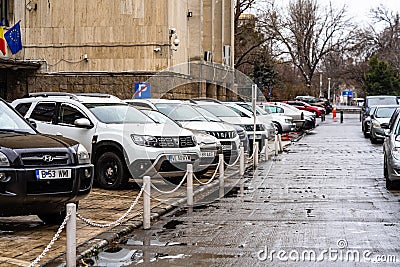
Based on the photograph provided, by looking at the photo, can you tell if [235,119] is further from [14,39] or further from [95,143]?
[95,143]

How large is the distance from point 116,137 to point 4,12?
59.9 ft

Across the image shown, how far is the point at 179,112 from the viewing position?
61.2ft

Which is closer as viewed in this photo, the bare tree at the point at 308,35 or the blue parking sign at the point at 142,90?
the blue parking sign at the point at 142,90

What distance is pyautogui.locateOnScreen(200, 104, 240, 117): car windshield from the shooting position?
2272cm

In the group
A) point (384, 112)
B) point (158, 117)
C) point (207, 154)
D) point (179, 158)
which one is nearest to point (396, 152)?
point (207, 154)

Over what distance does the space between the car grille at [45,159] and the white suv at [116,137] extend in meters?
4.54

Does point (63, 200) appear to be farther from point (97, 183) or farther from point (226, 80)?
point (226, 80)

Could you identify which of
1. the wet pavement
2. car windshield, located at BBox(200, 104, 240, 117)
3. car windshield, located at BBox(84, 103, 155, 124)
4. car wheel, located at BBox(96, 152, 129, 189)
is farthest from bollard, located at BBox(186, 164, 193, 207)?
car windshield, located at BBox(200, 104, 240, 117)

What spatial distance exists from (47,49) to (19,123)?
2111cm

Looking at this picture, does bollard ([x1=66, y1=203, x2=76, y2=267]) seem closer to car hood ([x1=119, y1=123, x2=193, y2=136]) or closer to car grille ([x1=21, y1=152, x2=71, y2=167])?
car grille ([x1=21, y1=152, x2=71, y2=167])

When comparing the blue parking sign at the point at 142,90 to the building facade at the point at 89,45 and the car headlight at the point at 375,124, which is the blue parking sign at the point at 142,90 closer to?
the building facade at the point at 89,45

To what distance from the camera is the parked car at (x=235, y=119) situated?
22812 millimetres

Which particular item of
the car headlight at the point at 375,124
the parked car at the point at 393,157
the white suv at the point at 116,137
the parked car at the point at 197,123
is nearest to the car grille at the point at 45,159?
the white suv at the point at 116,137

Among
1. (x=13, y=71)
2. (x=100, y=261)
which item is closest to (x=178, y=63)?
(x=13, y=71)
